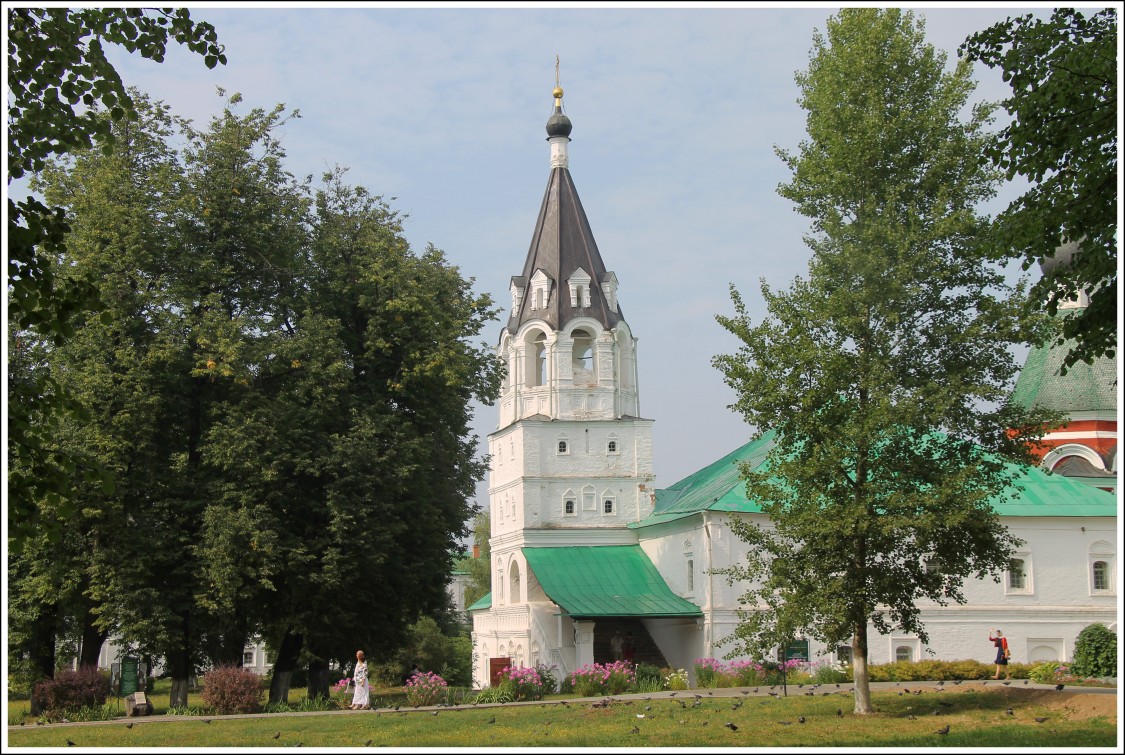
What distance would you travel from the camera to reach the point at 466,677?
52.8 m

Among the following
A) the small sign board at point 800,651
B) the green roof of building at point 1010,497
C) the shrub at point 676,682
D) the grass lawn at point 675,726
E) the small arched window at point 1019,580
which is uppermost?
the green roof of building at point 1010,497

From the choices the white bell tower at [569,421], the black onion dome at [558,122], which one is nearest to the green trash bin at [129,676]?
the white bell tower at [569,421]

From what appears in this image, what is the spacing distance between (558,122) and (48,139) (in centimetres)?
3915

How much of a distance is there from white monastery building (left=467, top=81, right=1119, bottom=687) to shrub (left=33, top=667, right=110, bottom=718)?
1717 cm

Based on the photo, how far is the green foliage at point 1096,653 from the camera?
22578 millimetres

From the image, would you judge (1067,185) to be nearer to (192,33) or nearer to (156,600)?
(192,33)

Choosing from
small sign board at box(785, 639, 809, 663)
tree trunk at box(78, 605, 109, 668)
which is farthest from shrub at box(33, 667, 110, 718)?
small sign board at box(785, 639, 809, 663)

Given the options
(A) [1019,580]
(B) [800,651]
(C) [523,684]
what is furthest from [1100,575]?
(C) [523,684]

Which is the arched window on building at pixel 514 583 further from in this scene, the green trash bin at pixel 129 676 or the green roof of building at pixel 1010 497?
the green trash bin at pixel 129 676

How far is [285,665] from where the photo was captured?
28125mm

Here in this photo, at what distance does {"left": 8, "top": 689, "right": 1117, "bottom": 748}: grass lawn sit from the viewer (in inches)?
610

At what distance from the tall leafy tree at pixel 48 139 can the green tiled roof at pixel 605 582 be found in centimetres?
2946

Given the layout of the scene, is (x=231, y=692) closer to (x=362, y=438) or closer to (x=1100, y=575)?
(x=362, y=438)

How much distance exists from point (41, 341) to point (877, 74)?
19.3 metres
